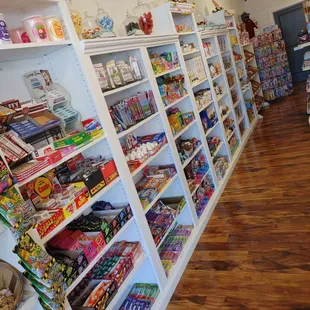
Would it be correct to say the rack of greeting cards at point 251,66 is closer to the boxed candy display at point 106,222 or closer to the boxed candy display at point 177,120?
the boxed candy display at point 177,120

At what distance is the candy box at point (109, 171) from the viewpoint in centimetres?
177

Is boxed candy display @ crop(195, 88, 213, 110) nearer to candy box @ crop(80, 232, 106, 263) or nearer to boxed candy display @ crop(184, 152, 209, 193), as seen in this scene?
boxed candy display @ crop(184, 152, 209, 193)

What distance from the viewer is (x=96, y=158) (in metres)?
1.95

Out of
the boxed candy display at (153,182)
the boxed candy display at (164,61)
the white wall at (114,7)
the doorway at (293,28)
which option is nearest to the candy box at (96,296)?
the boxed candy display at (153,182)

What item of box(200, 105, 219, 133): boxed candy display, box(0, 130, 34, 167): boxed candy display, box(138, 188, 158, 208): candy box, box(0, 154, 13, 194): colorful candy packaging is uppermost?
box(0, 130, 34, 167): boxed candy display

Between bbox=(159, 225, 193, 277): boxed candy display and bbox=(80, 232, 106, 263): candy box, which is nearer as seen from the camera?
bbox=(80, 232, 106, 263): candy box

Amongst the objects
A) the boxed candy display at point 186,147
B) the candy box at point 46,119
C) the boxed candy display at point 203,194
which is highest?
the candy box at point 46,119

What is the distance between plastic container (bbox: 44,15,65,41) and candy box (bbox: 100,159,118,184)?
30.0 inches

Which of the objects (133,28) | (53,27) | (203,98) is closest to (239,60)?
(203,98)

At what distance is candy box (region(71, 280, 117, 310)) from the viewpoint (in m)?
1.59

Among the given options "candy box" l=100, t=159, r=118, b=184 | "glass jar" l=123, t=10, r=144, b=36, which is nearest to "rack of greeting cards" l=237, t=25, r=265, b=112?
"glass jar" l=123, t=10, r=144, b=36

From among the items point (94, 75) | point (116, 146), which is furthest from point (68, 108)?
point (116, 146)

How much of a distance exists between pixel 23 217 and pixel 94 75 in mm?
1001

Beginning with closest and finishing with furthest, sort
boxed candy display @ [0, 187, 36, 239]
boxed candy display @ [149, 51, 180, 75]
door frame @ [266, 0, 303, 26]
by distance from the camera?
boxed candy display @ [0, 187, 36, 239] → boxed candy display @ [149, 51, 180, 75] → door frame @ [266, 0, 303, 26]
